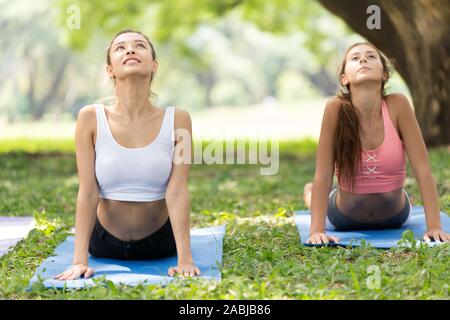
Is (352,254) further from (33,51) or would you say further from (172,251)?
(33,51)

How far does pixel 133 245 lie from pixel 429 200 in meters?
1.92

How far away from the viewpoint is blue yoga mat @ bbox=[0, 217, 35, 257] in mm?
5297

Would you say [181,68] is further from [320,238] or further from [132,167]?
[132,167]

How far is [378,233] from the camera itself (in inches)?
205

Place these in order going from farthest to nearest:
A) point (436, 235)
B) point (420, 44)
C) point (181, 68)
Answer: point (181, 68)
point (420, 44)
point (436, 235)

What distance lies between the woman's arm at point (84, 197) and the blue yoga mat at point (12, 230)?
3.22 feet

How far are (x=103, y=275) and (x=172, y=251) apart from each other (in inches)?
28.4

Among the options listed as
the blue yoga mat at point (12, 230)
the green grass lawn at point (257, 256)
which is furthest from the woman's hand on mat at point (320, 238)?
the blue yoga mat at point (12, 230)

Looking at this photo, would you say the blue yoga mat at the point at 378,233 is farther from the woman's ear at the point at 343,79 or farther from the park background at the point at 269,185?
the woman's ear at the point at 343,79

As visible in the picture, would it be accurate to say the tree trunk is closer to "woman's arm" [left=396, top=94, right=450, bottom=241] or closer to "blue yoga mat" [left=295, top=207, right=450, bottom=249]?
"blue yoga mat" [left=295, top=207, right=450, bottom=249]

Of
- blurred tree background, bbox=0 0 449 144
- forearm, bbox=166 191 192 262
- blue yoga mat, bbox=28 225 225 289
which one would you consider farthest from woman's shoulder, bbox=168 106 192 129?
blurred tree background, bbox=0 0 449 144

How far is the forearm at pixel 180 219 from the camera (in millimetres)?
4266

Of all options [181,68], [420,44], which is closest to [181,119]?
[420,44]

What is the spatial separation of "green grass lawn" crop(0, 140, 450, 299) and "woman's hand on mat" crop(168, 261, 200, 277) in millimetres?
172
